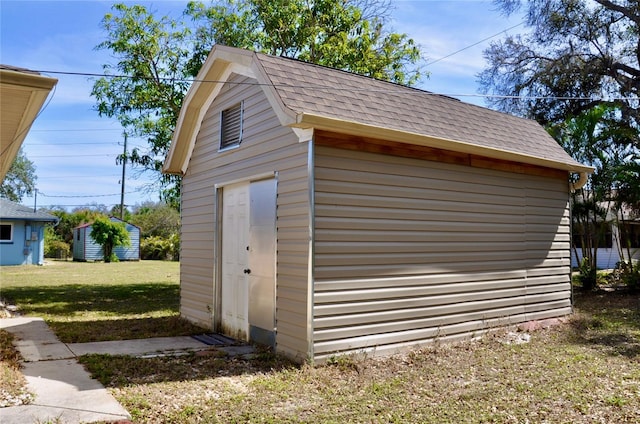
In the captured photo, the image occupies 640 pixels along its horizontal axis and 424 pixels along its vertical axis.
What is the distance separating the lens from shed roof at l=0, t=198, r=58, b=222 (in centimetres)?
2419

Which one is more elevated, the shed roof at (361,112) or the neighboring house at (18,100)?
the shed roof at (361,112)

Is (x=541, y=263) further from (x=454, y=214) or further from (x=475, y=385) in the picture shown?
(x=475, y=385)

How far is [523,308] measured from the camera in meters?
8.09

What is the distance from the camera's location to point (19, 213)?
24844mm

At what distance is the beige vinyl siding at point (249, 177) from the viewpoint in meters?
5.84

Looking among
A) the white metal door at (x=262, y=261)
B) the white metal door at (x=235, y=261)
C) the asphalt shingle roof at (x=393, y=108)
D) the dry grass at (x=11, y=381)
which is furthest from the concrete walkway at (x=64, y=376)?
the asphalt shingle roof at (x=393, y=108)

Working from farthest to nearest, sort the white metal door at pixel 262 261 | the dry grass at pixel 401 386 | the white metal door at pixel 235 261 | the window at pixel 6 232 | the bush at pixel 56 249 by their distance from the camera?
1. the bush at pixel 56 249
2. the window at pixel 6 232
3. the white metal door at pixel 235 261
4. the white metal door at pixel 262 261
5. the dry grass at pixel 401 386

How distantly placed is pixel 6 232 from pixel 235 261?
22474mm

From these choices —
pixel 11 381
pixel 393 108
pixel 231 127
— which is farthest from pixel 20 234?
pixel 393 108

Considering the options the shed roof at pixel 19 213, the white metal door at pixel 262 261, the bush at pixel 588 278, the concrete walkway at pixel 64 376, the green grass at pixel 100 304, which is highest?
the shed roof at pixel 19 213

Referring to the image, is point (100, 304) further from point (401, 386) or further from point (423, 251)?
point (401, 386)

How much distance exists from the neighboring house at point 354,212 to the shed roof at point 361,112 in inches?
1.2

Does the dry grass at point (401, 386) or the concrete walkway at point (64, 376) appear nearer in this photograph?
the concrete walkway at point (64, 376)

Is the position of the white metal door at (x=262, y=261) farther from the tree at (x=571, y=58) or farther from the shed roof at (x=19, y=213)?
the shed roof at (x=19, y=213)
